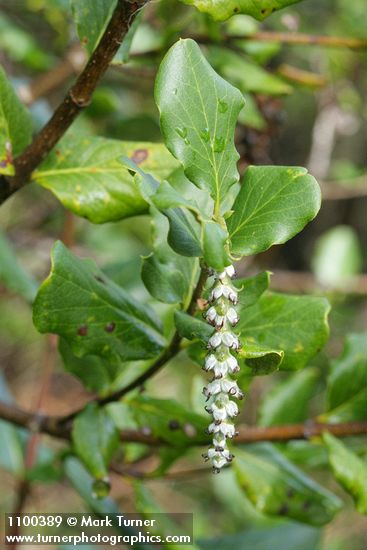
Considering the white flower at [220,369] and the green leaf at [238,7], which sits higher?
the green leaf at [238,7]

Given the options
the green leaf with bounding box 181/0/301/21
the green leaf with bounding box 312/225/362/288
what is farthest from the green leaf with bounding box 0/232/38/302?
the green leaf with bounding box 312/225/362/288

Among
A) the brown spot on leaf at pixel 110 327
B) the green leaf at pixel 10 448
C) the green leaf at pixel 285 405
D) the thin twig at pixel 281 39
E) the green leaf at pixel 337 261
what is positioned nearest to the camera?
the brown spot on leaf at pixel 110 327

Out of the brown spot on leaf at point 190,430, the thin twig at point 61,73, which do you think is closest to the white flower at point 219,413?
the brown spot on leaf at point 190,430

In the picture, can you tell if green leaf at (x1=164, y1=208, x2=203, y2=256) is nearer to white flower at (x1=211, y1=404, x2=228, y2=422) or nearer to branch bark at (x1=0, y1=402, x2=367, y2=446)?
white flower at (x1=211, y1=404, x2=228, y2=422)

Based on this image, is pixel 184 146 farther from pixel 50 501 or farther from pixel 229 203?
pixel 50 501

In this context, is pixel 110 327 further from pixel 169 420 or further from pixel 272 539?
pixel 272 539

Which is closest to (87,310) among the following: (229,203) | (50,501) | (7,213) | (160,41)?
(229,203)

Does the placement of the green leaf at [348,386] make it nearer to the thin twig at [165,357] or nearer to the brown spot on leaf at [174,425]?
the brown spot on leaf at [174,425]
